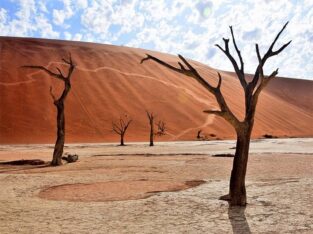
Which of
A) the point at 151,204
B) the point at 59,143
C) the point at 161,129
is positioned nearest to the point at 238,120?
the point at 151,204

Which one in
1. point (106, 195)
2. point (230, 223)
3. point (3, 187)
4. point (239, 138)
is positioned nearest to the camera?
point (230, 223)

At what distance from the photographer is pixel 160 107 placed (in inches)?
2270

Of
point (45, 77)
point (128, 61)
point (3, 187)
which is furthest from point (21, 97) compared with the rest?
point (3, 187)

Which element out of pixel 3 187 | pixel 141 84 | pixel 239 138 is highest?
pixel 141 84

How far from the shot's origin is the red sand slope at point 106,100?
162 feet

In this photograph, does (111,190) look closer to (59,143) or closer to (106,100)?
(59,143)

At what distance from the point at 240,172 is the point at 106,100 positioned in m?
48.7

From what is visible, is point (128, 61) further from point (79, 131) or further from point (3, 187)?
point (3, 187)

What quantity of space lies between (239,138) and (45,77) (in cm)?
5287

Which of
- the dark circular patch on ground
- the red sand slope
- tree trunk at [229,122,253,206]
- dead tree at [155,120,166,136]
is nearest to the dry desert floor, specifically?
the dark circular patch on ground

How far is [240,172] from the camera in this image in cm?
871

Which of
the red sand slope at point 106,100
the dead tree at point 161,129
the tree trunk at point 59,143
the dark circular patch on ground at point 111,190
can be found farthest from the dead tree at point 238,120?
the dead tree at point 161,129

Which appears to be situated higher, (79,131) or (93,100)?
(93,100)

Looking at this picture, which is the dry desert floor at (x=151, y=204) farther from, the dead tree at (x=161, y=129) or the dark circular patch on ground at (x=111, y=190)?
the dead tree at (x=161, y=129)
